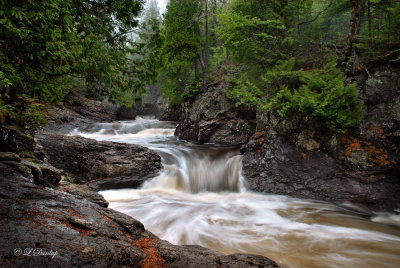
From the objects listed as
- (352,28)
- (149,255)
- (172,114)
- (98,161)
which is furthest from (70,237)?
(172,114)

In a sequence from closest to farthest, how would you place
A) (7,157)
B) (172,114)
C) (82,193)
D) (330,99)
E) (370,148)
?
(7,157) → (82,193) → (330,99) → (370,148) → (172,114)

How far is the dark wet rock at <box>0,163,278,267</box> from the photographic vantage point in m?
1.63

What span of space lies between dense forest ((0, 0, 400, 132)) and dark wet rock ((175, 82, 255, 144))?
8.83 feet

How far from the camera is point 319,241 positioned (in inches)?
157

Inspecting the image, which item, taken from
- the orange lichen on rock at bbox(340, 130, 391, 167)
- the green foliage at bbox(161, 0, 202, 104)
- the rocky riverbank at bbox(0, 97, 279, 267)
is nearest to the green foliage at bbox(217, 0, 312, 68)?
the orange lichen on rock at bbox(340, 130, 391, 167)

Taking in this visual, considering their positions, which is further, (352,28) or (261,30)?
(261,30)

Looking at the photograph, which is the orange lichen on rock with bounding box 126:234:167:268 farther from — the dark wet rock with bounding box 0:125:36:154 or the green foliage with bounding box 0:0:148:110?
the dark wet rock with bounding box 0:125:36:154

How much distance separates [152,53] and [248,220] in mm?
4425

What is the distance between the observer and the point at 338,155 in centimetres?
629

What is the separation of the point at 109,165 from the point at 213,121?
6.79 metres

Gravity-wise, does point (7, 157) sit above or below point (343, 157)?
above

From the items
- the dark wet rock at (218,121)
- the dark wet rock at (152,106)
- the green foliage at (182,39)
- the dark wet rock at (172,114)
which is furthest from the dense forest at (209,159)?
the dark wet rock at (152,106)

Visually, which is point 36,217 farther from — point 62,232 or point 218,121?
point 218,121

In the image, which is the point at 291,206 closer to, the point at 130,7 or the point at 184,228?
the point at 184,228
